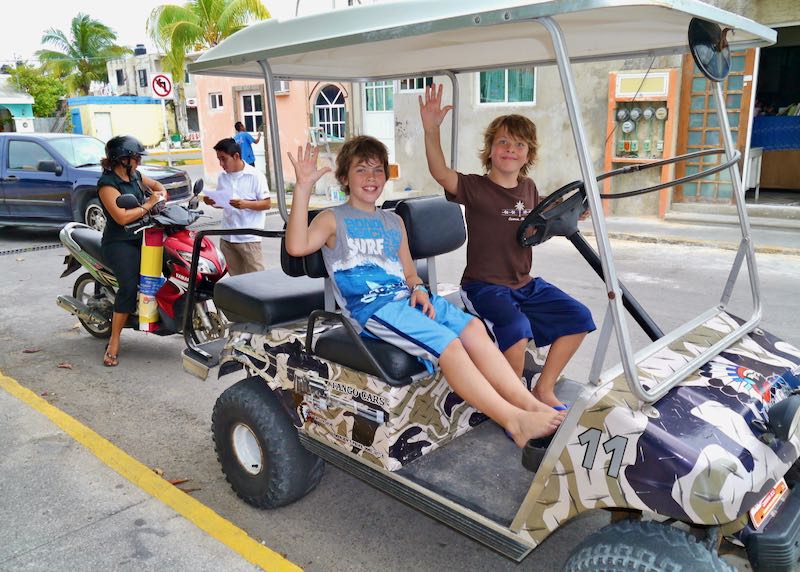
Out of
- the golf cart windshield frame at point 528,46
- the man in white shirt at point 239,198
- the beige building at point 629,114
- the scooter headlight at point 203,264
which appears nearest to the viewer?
the golf cart windshield frame at point 528,46

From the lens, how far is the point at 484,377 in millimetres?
2832

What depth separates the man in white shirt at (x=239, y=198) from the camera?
559cm

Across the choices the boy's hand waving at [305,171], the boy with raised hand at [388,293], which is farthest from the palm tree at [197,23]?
the boy's hand waving at [305,171]

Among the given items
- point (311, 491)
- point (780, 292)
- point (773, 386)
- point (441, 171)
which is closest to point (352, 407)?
point (311, 491)

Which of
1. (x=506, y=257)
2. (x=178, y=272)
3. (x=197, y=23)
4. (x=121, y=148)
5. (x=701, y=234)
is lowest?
(x=701, y=234)

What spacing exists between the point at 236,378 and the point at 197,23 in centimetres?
1839

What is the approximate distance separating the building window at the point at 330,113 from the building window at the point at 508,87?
397 centimetres

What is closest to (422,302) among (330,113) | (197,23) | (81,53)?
(330,113)

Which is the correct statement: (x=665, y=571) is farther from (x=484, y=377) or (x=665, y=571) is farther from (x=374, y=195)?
(x=374, y=195)

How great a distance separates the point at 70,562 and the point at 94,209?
29.2 ft

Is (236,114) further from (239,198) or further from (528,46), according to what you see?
(528,46)

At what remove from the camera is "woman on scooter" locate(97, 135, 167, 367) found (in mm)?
5078

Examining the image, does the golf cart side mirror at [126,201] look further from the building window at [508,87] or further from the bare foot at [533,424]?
the building window at [508,87]

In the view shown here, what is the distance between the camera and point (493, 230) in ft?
11.2
